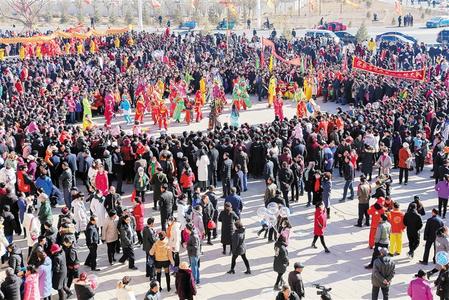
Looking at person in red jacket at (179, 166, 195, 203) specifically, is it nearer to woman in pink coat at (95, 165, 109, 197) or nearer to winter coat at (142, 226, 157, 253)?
woman in pink coat at (95, 165, 109, 197)

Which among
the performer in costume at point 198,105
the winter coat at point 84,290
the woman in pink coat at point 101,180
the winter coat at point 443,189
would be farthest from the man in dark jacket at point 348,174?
the performer in costume at point 198,105

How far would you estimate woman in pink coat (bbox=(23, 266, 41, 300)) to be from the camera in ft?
33.8

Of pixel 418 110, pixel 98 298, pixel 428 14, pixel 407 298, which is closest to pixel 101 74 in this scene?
pixel 418 110

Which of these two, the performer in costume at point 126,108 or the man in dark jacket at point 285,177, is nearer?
the man in dark jacket at point 285,177

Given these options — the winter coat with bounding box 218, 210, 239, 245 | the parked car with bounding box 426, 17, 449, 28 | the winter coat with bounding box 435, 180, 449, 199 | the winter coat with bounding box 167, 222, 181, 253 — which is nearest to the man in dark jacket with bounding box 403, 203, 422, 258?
the winter coat with bounding box 435, 180, 449, 199

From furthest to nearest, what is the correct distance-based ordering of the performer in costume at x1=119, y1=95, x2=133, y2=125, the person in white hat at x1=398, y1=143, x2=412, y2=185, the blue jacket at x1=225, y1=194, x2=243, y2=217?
the performer in costume at x1=119, y1=95, x2=133, y2=125
the person in white hat at x1=398, y1=143, x2=412, y2=185
the blue jacket at x1=225, y1=194, x2=243, y2=217

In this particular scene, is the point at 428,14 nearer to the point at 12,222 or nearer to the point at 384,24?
the point at 384,24

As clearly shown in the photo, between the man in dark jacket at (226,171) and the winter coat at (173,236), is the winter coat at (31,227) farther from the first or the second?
the man in dark jacket at (226,171)

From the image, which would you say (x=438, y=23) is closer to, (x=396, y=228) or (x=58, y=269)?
(x=396, y=228)

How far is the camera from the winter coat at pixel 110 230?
12469 millimetres

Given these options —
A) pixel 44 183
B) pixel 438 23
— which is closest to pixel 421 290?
pixel 44 183

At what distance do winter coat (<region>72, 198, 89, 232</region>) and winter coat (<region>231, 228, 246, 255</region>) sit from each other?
342 cm

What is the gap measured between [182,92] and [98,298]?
1464cm

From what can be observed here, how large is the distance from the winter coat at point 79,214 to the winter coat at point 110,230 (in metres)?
0.97
